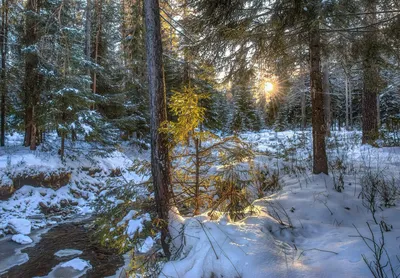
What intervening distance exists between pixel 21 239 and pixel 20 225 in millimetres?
777

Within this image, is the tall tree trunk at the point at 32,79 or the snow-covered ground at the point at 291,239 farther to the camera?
the tall tree trunk at the point at 32,79

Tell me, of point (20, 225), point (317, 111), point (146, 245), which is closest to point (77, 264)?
point (146, 245)

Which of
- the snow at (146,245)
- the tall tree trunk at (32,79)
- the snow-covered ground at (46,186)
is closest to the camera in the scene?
the snow at (146,245)

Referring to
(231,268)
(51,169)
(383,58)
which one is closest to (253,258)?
(231,268)

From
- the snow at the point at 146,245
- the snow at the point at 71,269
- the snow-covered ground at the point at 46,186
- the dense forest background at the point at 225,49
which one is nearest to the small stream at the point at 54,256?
the snow at the point at 71,269

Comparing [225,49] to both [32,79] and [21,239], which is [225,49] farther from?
[32,79]

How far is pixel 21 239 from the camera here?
18.5ft

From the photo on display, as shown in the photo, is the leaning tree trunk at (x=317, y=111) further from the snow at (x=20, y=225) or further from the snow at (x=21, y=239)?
the snow at (x=20, y=225)

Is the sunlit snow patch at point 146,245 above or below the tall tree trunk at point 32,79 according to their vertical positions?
below

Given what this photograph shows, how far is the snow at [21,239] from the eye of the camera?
Result: 5578mm

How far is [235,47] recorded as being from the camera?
514 centimetres

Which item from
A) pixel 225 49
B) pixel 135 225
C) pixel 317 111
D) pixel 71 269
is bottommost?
pixel 71 269

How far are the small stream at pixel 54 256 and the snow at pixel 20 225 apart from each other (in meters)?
0.25

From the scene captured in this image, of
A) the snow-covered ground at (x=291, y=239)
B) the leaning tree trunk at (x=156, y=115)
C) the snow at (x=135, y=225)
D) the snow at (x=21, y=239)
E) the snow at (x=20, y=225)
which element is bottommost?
the snow at (x=21, y=239)
